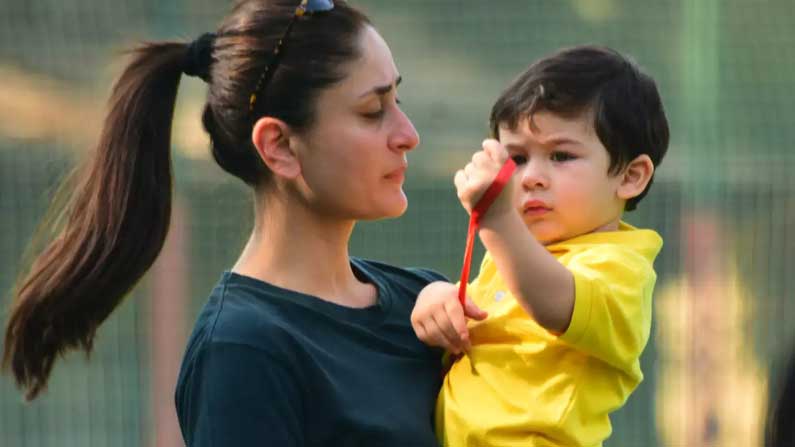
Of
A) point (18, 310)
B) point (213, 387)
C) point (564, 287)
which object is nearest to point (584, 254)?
point (564, 287)

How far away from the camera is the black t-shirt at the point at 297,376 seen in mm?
2299

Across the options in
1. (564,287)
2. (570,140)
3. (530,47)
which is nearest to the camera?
(564,287)

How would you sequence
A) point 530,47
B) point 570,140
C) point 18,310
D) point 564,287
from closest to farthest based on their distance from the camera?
point 564,287 < point 570,140 < point 18,310 < point 530,47

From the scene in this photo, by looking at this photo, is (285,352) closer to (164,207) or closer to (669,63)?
(164,207)

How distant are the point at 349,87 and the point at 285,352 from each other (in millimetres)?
462

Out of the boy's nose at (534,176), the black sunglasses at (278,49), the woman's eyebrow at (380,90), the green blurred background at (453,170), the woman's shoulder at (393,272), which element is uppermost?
the black sunglasses at (278,49)

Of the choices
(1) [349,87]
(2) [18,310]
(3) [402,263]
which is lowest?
(3) [402,263]

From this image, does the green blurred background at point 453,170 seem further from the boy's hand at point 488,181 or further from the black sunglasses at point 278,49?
the boy's hand at point 488,181

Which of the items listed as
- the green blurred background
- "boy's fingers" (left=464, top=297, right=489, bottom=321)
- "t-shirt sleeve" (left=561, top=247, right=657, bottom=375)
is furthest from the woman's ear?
the green blurred background

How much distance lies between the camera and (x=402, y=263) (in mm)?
5742

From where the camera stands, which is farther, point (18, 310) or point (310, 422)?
point (18, 310)

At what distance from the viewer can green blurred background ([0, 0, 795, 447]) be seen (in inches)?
220

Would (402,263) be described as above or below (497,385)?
below

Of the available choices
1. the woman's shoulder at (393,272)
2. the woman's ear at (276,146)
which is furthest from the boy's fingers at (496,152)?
the woman's shoulder at (393,272)
